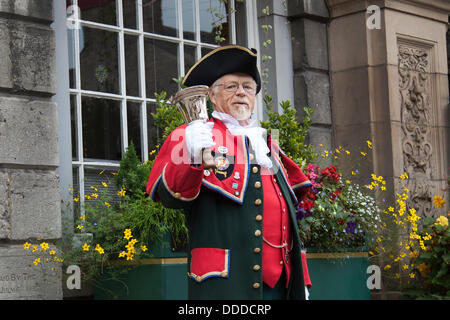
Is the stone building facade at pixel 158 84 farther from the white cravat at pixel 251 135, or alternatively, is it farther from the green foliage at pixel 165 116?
the white cravat at pixel 251 135

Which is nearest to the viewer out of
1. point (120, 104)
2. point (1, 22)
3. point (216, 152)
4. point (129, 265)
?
point (216, 152)

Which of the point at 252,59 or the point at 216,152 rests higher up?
the point at 252,59

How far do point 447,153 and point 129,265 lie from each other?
3.58 metres

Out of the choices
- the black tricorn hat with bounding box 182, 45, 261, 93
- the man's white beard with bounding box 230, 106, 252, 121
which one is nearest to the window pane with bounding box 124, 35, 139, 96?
the black tricorn hat with bounding box 182, 45, 261, 93

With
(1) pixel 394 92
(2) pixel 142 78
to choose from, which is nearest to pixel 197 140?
(2) pixel 142 78

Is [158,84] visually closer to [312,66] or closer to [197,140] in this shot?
[312,66]

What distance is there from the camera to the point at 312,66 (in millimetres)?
6773

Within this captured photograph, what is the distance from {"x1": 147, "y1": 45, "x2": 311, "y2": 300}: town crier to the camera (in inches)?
135

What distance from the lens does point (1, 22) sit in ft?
15.6

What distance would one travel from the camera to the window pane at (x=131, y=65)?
595 centimetres

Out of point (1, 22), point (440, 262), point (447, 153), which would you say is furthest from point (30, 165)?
point (447, 153)

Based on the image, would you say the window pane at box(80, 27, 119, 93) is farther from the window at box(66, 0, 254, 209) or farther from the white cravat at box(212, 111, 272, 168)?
the white cravat at box(212, 111, 272, 168)
